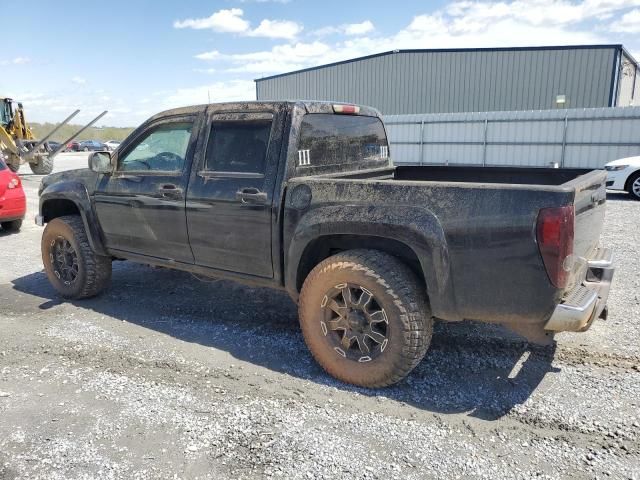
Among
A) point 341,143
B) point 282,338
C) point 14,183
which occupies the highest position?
point 341,143

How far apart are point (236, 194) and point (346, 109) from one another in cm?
127

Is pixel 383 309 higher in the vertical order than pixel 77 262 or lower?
higher

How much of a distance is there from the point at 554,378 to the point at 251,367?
2.12 meters

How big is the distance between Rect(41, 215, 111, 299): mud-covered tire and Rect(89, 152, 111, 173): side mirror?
0.78 meters

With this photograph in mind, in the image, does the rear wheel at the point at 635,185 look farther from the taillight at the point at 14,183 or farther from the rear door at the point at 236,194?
the taillight at the point at 14,183

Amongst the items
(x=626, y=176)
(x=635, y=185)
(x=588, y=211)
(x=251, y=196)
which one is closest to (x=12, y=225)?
(x=251, y=196)

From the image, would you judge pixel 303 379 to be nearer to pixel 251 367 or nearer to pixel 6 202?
pixel 251 367

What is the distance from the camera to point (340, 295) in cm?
A: 346

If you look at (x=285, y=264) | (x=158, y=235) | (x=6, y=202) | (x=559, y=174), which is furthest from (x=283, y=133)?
(x=6, y=202)

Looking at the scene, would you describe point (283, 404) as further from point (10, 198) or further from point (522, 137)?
point (522, 137)

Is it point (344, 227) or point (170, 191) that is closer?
point (344, 227)

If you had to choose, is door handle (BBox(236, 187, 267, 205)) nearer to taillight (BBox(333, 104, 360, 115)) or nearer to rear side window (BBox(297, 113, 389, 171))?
rear side window (BBox(297, 113, 389, 171))

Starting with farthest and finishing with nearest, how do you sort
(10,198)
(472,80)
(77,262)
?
(472,80) → (10,198) → (77,262)

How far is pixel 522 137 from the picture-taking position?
705 inches
